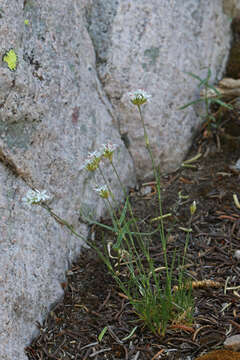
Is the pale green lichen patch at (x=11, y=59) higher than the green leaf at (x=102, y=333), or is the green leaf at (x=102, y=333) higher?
the pale green lichen patch at (x=11, y=59)

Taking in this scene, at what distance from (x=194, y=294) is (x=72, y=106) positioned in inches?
46.5

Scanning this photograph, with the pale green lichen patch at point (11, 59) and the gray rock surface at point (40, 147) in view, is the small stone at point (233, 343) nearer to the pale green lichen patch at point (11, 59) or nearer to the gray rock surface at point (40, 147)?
the gray rock surface at point (40, 147)

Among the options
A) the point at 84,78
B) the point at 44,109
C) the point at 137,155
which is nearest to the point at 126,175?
the point at 137,155

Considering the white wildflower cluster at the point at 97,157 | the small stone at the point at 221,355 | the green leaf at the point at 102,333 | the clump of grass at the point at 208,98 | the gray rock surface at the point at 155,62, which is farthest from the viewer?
the clump of grass at the point at 208,98

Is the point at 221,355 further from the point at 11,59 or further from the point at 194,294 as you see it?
the point at 11,59

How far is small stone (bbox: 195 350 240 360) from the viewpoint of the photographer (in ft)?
5.55

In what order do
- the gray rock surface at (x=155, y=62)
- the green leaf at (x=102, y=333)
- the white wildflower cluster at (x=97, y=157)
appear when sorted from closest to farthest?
the white wildflower cluster at (x=97, y=157)
the green leaf at (x=102, y=333)
the gray rock surface at (x=155, y=62)

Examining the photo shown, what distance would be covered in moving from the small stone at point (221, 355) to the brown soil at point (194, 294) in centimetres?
14

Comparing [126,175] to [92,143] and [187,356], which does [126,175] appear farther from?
[187,356]

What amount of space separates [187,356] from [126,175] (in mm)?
1350

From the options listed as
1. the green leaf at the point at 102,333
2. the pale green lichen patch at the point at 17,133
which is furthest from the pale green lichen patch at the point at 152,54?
the green leaf at the point at 102,333

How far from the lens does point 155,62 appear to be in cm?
293

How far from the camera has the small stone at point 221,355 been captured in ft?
5.55

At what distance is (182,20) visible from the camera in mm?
3025
